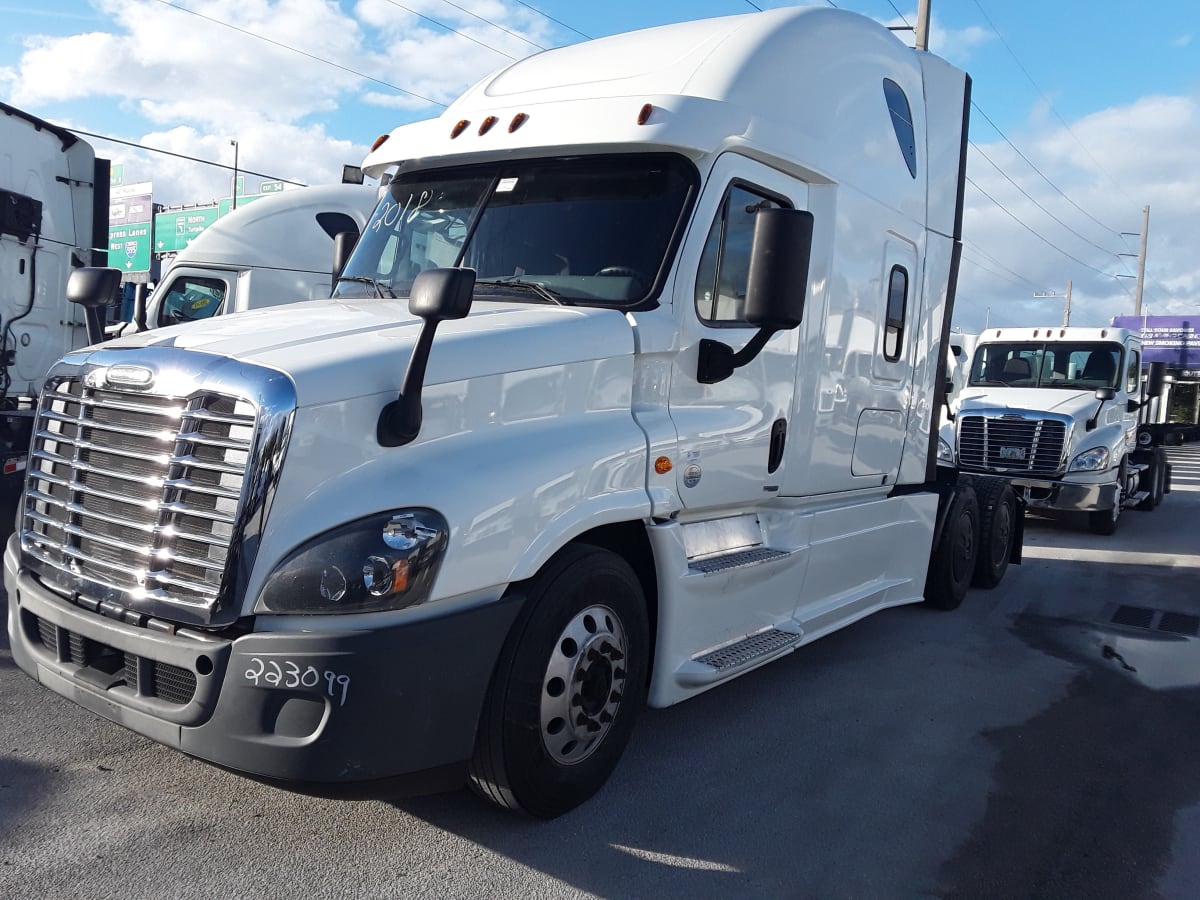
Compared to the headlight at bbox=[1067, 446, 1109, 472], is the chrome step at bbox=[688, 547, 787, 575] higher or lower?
lower

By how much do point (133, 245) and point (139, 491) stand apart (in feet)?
151

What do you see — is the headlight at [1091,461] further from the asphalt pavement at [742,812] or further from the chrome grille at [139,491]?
the chrome grille at [139,491]

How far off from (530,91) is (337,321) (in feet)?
5.71

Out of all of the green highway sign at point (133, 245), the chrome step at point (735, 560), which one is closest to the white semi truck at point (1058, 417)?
the chrome step at point (735, 560)

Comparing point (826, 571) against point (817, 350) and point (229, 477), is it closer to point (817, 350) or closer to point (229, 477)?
point (817, 350)

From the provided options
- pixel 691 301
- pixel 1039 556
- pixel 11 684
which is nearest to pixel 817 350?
pixel 691 301

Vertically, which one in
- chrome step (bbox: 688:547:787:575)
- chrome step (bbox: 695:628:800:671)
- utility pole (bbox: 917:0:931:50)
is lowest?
chrome step (bbox: 695:628:800:671)

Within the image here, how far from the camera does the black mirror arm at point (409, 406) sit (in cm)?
326

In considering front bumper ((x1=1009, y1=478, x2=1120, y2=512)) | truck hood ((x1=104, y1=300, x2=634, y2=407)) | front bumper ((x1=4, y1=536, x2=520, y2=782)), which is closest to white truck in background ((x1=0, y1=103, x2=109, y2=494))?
truck hood ((x1=104, y1=300, x2=634, y2=407))

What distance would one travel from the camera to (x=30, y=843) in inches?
135

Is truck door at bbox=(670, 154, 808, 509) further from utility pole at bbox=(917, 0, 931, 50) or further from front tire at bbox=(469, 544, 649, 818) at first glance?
utility pole at bbox=(917, 0, 931, 50)

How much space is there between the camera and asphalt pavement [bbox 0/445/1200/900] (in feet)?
11.2

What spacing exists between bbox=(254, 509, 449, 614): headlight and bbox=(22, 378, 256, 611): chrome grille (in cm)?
22

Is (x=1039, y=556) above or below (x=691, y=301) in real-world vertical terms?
below
